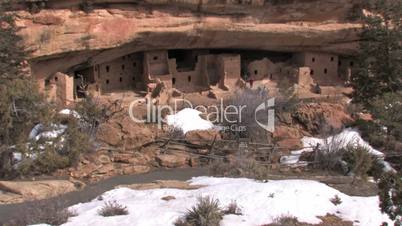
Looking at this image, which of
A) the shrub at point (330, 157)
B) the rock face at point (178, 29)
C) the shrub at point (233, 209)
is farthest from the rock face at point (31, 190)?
the rock face at point (178, 29)

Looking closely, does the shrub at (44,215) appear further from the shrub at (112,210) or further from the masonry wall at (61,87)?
the masonry wall at (61,87)

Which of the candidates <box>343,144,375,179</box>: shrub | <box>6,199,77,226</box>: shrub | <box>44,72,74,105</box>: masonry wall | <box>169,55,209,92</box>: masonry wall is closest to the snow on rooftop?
<box>169,55,209,92</box>: masonry wall

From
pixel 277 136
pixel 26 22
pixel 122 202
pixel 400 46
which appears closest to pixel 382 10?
pixel 400 46

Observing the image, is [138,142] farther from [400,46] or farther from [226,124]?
[400,46]

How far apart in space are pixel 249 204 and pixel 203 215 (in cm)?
103

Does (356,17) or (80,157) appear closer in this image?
(80,157)

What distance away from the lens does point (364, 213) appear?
9594 millimetres

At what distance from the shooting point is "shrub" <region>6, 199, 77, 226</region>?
8.99 m

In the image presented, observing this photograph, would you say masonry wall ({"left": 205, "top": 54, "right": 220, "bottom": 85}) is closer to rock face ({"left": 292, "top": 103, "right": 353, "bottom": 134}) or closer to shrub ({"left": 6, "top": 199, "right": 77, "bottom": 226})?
rock face ({"left": 292, "top": 103, "right": 353, "bottom": 134})

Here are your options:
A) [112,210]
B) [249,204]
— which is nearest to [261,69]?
[249,204]

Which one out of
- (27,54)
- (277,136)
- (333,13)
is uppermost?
(333,13)

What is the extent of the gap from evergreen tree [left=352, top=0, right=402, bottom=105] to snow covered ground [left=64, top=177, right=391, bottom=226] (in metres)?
9.96

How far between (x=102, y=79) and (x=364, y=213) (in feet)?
48.2

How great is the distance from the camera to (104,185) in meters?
12.1
